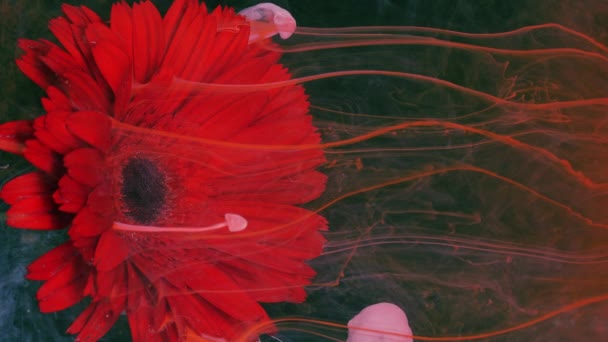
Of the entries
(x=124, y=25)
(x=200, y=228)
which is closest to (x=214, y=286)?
(x=200, y=228)

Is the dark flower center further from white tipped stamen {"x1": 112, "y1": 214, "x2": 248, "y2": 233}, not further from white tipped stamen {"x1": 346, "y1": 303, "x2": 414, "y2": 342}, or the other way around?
white tipped stamen {"x1": 346, "y1": 303, "x2": 414, "y2": 342}

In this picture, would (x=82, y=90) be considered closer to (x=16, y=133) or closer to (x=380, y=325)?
(x=16, y=133)

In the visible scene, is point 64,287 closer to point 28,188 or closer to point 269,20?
point 28,188

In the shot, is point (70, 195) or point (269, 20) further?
point (269, 20)

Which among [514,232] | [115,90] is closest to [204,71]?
[115,90]

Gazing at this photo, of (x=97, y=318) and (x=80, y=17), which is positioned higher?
(x=80, y=17)

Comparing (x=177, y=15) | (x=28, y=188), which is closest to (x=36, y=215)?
(x=28, y=188)

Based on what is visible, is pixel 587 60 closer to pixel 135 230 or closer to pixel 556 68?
pixel 556 68

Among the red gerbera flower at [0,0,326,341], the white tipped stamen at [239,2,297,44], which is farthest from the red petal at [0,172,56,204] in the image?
the white tipped stamen at [239,2,297,44]
